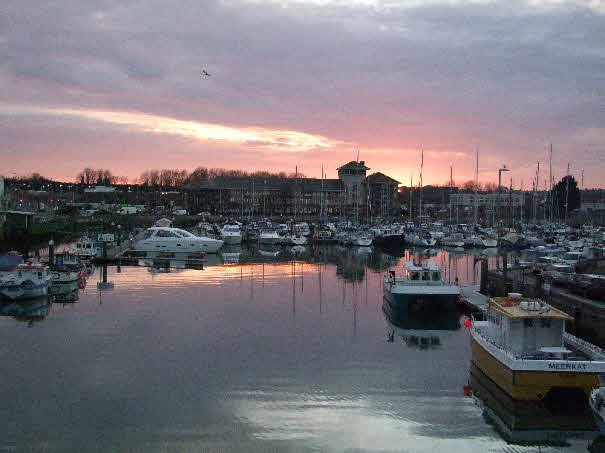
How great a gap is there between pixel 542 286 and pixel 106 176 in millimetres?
184983

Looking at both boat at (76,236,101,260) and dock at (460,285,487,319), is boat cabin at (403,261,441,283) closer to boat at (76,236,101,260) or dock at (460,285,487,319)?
dock at (460,285,487,319)

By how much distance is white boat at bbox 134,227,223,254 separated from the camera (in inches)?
2295

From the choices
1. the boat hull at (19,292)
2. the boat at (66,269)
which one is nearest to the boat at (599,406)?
the boat hull at (19,292)

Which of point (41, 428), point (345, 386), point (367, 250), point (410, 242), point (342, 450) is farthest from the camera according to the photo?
point (410, 242)

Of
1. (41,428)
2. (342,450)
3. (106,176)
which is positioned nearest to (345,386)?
(342,450)

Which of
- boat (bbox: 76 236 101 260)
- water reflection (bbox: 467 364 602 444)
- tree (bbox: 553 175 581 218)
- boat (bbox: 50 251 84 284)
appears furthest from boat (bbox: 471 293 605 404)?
tree (bbox: 553 175 581 218)

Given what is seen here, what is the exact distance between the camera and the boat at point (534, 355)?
15906 millimetres

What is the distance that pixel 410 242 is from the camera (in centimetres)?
7900

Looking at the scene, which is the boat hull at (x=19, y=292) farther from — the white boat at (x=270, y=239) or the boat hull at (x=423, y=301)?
the white boat at (x=270, y=239)

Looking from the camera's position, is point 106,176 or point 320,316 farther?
point 106,176

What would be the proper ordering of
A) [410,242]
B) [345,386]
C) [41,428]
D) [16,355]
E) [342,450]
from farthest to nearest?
[410,242] → [16,355] → [345,386] → [41,428] → [342,450]

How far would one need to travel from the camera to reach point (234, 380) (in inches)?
743

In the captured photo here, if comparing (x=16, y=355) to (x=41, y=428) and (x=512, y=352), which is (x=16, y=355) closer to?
(x=41, y=428)

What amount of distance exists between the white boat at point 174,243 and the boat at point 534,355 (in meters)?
43.0
